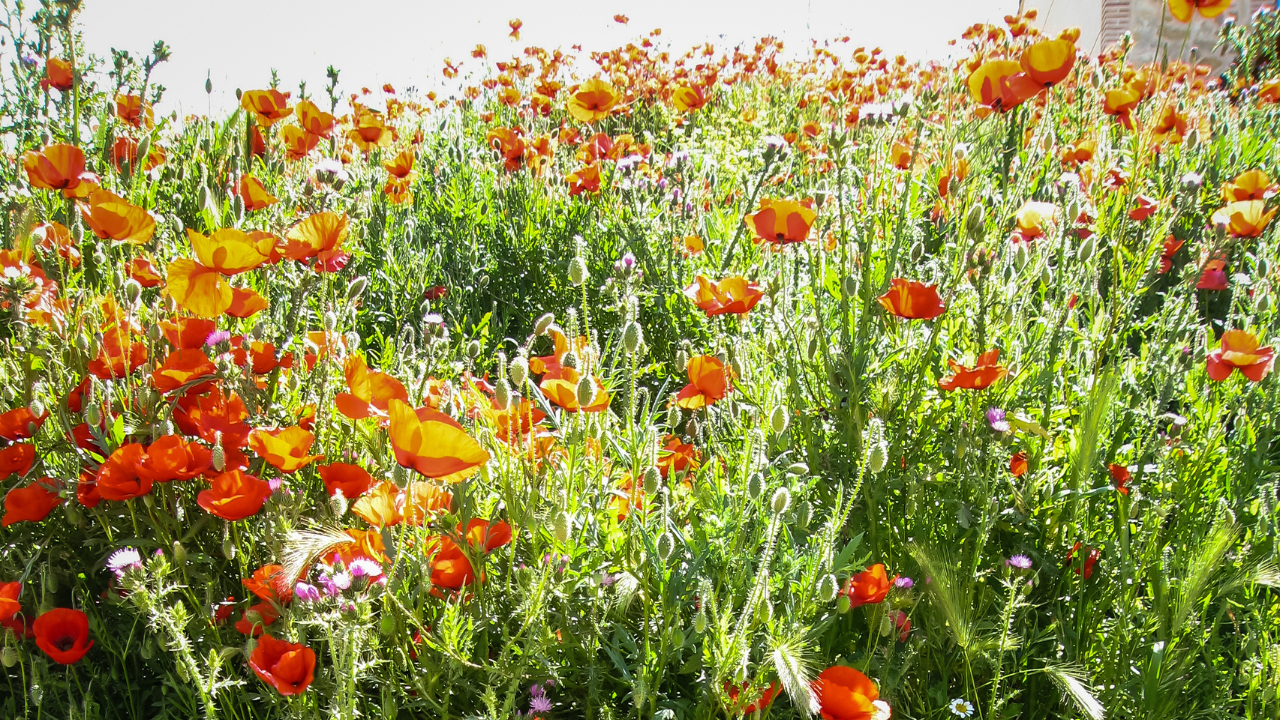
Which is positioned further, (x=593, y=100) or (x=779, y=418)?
(x=593, y=100)

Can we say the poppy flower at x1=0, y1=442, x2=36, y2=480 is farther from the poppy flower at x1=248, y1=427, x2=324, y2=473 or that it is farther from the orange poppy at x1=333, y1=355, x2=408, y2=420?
the orange poppy at x1=333, y1=355, x2=408, y2=420

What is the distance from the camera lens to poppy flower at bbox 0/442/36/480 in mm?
1421

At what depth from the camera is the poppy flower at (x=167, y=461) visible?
50.1 inches

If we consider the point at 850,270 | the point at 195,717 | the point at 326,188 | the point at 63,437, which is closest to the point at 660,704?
the point at 195,717

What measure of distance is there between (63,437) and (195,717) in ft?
2.18

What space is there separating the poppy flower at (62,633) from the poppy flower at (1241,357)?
75.8 inches

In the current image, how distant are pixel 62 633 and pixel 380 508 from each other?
0.52 m

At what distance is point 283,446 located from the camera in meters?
1.27

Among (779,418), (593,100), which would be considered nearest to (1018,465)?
(779,418)

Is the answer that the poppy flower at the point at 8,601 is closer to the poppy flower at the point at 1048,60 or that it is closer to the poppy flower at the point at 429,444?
the poppy flower at the point at 429,444

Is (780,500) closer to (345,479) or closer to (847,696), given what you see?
(847,696)

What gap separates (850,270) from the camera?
1821mm

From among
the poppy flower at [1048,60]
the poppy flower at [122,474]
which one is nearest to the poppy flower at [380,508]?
the poppy flower at [122,474]

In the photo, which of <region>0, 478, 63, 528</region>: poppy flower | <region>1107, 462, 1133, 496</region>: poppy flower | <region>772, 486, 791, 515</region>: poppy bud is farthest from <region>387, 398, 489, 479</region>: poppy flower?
<region>1107, 462, 1133, 496</region>: poppy flower
